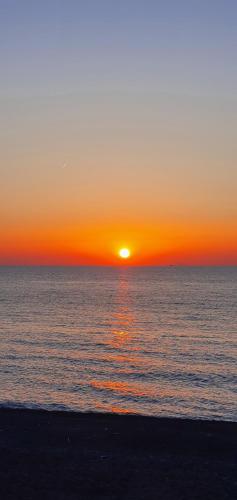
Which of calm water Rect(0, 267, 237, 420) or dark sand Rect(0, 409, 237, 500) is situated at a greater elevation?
calm water Rect(0, 267, 237, 420)

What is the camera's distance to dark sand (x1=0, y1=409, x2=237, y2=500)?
16.3 m

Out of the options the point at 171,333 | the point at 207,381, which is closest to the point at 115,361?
the point at 207,381

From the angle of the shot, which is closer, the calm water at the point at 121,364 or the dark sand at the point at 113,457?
the dark sand at the point at 113,457

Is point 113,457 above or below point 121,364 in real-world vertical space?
below

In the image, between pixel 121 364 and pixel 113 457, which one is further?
pixel 121 364

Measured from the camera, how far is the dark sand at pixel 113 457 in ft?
53.5

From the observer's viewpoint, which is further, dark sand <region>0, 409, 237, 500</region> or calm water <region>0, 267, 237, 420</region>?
calm water <region>0, 267, 237, 420</region>

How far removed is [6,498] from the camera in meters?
15.6

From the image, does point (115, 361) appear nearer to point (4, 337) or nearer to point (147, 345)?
point (147, 345)

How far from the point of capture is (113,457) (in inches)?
757

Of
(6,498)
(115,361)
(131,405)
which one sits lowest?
(6,498)

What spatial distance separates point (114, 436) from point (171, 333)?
4242cm

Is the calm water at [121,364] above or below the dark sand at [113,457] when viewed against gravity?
above

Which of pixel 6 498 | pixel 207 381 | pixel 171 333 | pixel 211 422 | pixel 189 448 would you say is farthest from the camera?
pixel 171 333
